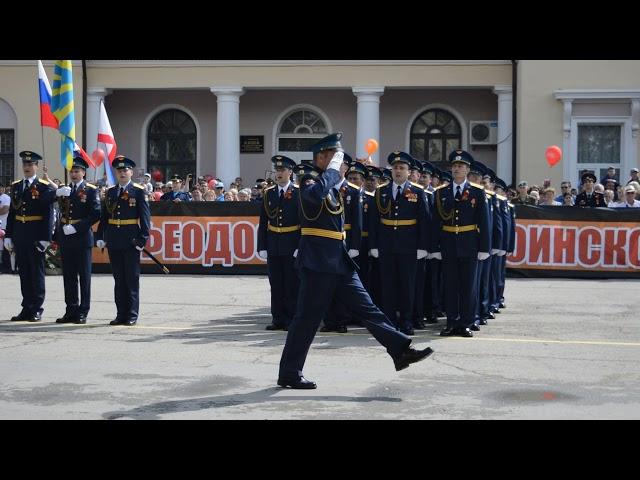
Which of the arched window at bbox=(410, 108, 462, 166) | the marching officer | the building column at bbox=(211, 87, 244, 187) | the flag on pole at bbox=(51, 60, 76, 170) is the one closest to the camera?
the flag on pole at bbox=(51, 60, 76, 170)

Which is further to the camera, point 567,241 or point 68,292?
point 567,241

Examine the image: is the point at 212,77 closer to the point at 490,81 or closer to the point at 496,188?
the point at 490,81

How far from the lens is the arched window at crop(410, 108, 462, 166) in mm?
29547

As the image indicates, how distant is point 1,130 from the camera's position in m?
Result: 29.3

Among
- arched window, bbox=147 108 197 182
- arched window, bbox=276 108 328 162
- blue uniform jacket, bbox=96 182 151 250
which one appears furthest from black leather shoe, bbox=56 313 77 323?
arched window, bbox=147 108 197 182

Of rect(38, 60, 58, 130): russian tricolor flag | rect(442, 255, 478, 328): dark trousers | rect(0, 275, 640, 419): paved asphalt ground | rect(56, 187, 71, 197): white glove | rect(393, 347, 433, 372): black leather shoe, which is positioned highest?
rect(38, 60, 58, 130): russian tricolor flag

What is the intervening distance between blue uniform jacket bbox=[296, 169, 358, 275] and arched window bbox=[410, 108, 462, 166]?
2135cm

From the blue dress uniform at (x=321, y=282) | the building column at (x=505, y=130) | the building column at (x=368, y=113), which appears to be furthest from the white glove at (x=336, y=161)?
the building column at (x=505, y=130)

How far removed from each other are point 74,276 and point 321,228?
5303 mm

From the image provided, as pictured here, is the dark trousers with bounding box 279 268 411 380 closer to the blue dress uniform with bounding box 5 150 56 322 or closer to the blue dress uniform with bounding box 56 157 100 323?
the blue dress uniform with bounding box 56 157 100 323

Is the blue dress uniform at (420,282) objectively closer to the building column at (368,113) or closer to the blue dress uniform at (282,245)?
the blue dress uniform at (282,245)
